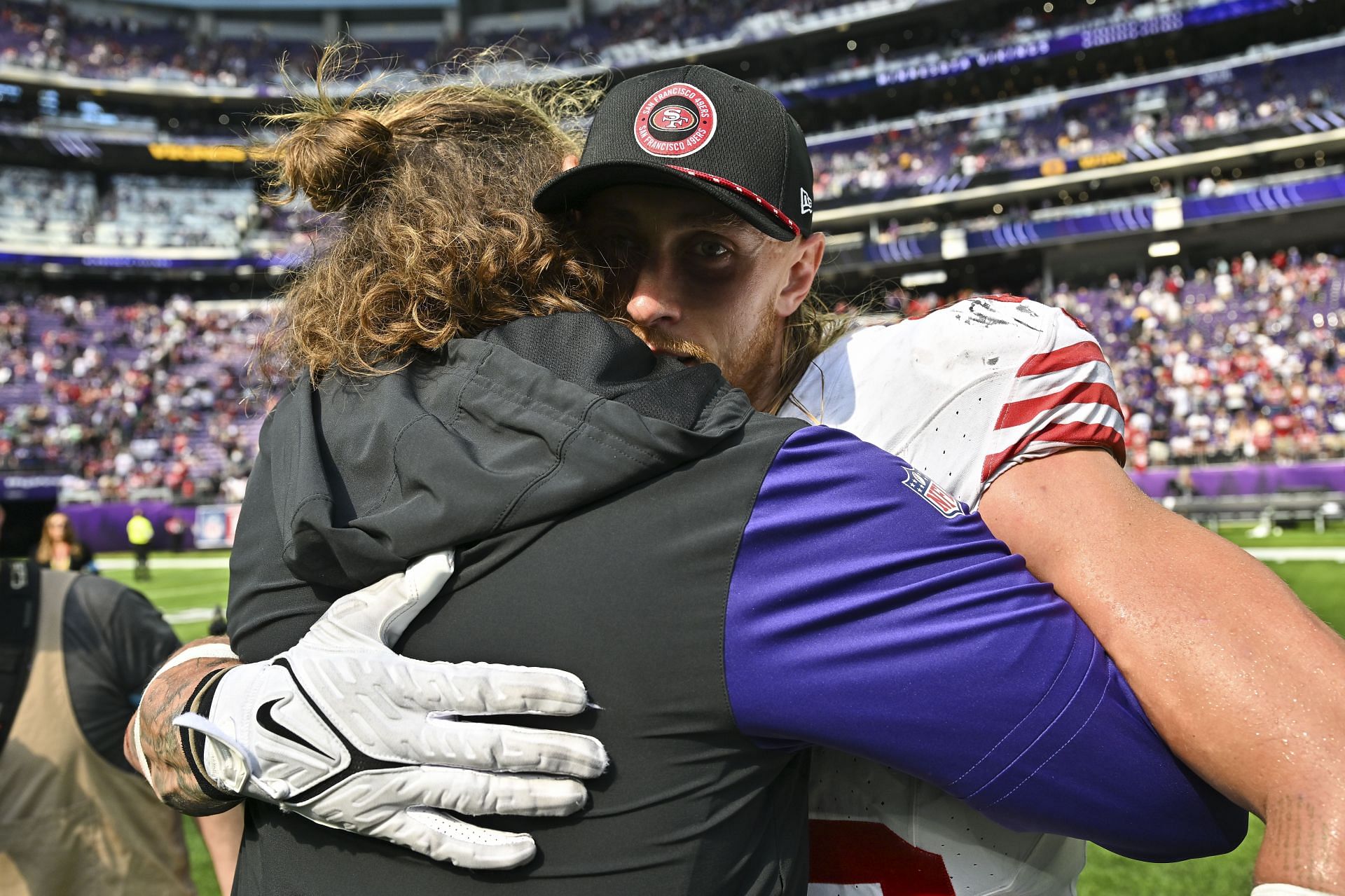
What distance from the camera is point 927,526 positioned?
1224 mm

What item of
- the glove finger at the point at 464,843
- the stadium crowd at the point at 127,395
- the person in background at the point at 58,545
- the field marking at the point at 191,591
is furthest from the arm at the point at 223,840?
the stadium crowd at the point at 127,395

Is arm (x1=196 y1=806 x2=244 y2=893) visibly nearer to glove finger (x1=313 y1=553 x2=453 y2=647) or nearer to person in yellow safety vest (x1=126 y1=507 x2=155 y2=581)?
glove finger (x1=313 y1=553 x2=453 y2=647)

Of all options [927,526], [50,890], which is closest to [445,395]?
[927,526]

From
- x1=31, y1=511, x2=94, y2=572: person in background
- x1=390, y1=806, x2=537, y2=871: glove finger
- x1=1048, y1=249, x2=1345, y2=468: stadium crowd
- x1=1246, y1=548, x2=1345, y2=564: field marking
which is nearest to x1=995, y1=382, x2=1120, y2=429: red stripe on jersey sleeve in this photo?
x1=390, y1=806, x2=537, y2=871: glove finger

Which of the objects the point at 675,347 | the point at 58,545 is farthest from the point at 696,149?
the point at 58,545

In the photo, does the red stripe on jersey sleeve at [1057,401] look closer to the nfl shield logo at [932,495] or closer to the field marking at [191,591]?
the nfl shield logo at [932,495]

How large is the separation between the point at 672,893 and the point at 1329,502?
20.3 metres

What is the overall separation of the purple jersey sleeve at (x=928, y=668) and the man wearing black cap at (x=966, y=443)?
0.28 feet

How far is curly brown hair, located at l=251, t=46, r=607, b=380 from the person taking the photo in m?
1.56

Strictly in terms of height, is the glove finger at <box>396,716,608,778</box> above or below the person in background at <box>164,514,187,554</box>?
above

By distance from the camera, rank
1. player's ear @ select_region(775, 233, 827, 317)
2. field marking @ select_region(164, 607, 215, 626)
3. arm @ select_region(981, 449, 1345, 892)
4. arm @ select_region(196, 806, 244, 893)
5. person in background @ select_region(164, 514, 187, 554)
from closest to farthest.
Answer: arm @ select_region(981, 449, 1345, 892)
player's ear @ select_region(775, 233, 827, 317)
arm @ select_region(196, 806, 244, 893)
field marking @ select_region(164, 607, 215, 626)
person in background @ select_region(164, 514, 187, 554)

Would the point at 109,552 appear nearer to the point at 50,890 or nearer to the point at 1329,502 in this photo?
the point at 50,890

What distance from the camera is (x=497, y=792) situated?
1.28 meters

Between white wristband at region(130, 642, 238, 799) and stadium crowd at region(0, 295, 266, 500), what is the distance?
27412 millimetres
